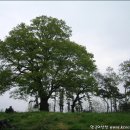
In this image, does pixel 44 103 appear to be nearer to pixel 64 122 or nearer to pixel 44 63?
pixel 44 63

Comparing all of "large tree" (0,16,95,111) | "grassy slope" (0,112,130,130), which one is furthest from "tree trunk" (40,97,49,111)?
"grassy slope" (0,112,130,130)

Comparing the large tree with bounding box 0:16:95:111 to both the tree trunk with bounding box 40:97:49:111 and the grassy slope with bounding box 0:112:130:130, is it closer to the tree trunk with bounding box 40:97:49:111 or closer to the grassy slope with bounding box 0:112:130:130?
the tree trunk with bounding box 40:97:49:111

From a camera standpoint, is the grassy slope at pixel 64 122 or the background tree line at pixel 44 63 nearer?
the grassy slope at pixel 64 122

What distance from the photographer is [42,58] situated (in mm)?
49219

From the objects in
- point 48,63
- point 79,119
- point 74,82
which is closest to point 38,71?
point 48,63

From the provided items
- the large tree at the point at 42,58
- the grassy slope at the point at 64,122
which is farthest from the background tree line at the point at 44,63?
the grassy slope at the point at 64,122

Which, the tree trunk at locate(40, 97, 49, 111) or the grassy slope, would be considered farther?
the tree trunk at locate(40, 97, 49, 111)

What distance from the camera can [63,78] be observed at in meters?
47.9

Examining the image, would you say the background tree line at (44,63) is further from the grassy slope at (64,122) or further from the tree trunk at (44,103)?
the grassy slope at (64,122)

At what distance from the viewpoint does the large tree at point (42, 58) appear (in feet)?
153

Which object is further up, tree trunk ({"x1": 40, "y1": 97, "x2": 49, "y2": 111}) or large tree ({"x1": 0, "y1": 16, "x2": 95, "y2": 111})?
large tree ({"x1": 0, "y1": 16, "x2": 95, "y2": 111})

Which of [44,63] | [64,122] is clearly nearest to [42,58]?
[44,63]

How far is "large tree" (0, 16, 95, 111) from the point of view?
46.6 m

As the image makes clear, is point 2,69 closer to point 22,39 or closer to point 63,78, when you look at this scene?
point 22,39
